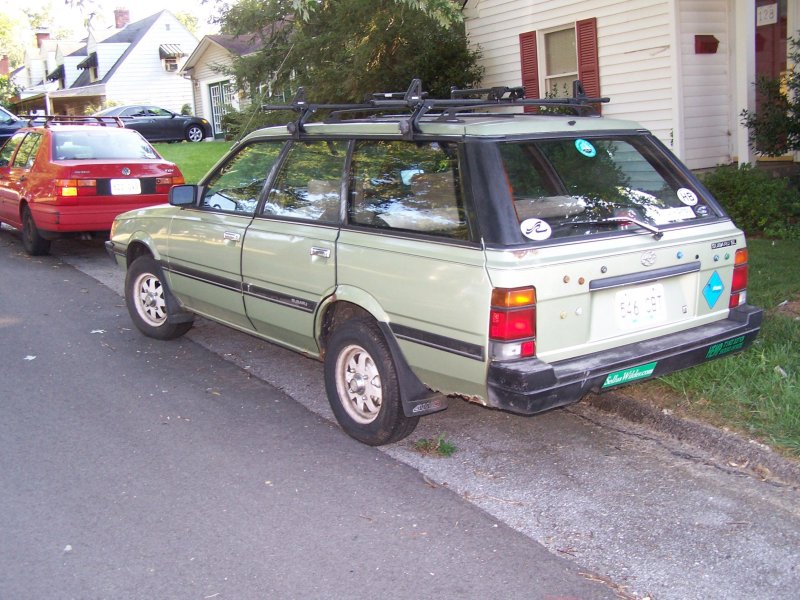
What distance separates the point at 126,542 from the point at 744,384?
3.46 meters

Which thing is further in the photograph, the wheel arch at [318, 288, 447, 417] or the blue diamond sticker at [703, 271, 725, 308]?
the blue diamond sticker at [703, 271, 725, 308]

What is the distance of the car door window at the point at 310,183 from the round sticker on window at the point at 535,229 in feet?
4.18

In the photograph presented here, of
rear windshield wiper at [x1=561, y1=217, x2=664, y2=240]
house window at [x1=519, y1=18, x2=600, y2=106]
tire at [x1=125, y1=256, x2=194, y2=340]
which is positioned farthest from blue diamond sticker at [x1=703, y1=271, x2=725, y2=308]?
house window at [x1=519, y1=18, x2=600, y2=106]

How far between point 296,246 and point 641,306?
2.01m

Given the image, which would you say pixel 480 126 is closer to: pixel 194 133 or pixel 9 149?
pixel 9 149

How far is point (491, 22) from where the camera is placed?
1450 centimetres

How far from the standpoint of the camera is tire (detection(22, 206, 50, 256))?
1075 cm

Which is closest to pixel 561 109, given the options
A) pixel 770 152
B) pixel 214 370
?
pixel 770 152

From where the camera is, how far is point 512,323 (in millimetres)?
3949

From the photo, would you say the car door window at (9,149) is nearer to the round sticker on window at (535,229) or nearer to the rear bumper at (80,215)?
the rear bumper at (80,215)

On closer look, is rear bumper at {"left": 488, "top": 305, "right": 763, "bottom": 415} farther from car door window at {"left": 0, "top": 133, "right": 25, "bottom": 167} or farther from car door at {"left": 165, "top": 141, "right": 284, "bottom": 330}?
car door window at {"left": 0, "top": 133, "right": 25, "bottom": 167}

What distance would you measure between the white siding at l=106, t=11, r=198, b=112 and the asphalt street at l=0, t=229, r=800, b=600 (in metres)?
39.3

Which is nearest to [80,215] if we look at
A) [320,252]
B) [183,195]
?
[183,195]

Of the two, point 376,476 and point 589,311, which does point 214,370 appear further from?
point 589,311
